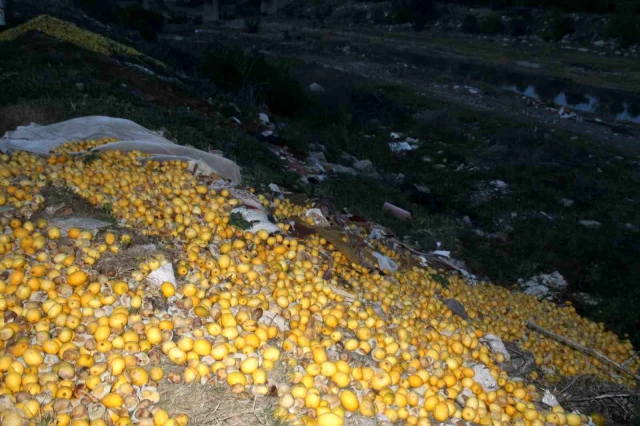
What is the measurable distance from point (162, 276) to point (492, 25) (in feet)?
139

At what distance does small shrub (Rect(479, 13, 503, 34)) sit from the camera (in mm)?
38906

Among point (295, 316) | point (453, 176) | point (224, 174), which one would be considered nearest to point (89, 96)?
point (224, 174)

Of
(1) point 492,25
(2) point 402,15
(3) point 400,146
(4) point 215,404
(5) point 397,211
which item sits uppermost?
(1) point 492,25

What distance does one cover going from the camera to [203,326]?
323 cm

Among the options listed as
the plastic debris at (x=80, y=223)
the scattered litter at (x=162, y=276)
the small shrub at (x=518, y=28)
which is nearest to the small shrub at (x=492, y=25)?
the small shrub at (x=518, y=28)

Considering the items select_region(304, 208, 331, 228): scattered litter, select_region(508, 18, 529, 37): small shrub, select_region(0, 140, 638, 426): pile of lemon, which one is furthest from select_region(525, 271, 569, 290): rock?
select_region(508, 18, 529, 37): small shrub

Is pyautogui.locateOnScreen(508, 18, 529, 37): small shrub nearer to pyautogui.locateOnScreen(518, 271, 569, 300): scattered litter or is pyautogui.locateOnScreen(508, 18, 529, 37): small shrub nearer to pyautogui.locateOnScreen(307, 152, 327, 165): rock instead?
pyautogui.locateOnScreen(307, 152, 327, 165): rock

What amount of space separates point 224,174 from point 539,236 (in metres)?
6.80

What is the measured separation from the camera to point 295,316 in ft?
11.5

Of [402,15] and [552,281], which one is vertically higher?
[402,15]

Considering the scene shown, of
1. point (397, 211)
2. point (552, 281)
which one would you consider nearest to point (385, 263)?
point (397, 211)

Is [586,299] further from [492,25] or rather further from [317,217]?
[492,25]

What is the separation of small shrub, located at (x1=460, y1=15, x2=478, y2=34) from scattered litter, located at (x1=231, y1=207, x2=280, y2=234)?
4201 centimetres

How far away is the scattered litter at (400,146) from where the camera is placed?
14787 millimetres
